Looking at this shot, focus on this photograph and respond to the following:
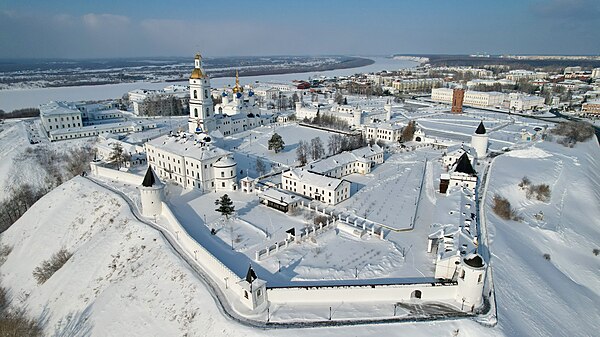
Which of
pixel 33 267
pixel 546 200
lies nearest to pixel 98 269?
pixel 33 267

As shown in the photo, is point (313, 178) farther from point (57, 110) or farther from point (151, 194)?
point (57, 110)

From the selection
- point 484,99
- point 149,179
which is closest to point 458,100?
point 484,99

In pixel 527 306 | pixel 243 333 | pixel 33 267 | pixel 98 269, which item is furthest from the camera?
pixel 33 267

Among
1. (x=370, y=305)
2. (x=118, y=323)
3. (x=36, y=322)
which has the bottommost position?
(x=36, y=322)

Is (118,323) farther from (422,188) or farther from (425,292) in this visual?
(422,188)

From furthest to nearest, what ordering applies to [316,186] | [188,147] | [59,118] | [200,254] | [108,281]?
[59,118]
[188,147]
[316,186]
[108,281]
[200,254]

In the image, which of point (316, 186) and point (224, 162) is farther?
point (224, 162)
